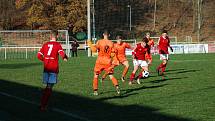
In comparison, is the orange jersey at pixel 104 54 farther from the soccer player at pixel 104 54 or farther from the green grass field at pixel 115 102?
the green grass field at pixel 115 102

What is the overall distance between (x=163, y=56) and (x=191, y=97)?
30.0 feet

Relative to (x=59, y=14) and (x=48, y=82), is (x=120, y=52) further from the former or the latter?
(x=59, y=14)

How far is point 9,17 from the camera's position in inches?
3236

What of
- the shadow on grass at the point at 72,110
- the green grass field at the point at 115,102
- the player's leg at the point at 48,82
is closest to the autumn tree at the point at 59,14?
the green grass field at the point at 115,102

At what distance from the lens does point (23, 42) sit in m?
56.4

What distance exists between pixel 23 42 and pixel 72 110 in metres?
44.0

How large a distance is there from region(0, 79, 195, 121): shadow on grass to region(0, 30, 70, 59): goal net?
30.2 metres

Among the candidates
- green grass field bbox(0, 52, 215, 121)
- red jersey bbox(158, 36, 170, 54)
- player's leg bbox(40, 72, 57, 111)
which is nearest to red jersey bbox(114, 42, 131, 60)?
green grass field bbox(0, 52, 215, 121)

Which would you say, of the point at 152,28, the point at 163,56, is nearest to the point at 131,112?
the point at 163,56

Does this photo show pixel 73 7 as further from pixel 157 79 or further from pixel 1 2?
pixel 157 79

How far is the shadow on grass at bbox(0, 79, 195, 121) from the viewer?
38.9 ft

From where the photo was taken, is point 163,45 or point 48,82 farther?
point 163,45

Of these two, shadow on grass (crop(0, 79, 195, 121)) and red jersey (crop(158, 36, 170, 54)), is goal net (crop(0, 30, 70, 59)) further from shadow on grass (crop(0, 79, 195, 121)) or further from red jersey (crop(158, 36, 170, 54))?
shadow on grass (crop(0, 79, 195, 121))

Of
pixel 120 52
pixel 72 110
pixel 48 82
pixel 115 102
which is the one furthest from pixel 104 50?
pixel 120 52
